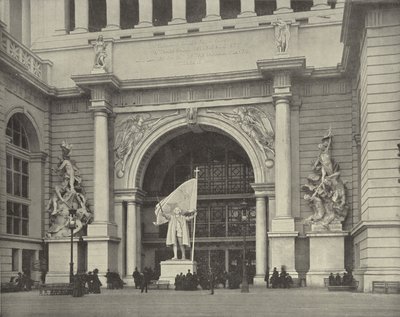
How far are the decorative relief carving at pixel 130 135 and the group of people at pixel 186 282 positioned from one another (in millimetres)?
8844

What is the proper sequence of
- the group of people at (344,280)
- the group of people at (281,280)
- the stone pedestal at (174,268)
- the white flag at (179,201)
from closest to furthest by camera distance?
the group of people at (344,280)
the group of people at (281,280)
the stone pedestal at (174,268)
the white flag at (179,201)

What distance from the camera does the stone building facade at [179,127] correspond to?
116ft

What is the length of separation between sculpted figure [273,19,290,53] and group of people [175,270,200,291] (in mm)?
12236

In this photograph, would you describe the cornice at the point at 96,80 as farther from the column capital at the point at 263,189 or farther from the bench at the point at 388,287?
the bench at the point at 388,287

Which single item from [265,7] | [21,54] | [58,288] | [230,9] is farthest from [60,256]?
[230,9]

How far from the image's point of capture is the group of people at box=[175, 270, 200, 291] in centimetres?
3106

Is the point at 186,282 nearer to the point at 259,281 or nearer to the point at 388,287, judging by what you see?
the point at 259,281

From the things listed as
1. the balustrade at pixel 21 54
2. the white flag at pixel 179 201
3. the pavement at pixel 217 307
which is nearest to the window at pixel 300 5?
the white flag at pixel 179 201

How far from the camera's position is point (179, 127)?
3841cm

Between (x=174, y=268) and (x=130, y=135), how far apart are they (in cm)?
840

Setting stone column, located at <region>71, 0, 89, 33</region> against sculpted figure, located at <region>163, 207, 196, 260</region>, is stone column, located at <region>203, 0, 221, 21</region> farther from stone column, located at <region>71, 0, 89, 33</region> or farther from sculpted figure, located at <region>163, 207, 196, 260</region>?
sculpted figure, located at <region>163, 207, 196, 260</region>

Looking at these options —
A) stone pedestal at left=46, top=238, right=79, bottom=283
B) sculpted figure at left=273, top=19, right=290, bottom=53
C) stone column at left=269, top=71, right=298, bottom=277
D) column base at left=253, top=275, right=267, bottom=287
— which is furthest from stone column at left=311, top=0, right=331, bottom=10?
stone pedestal at left=46, top=238, right=79, bottom=283

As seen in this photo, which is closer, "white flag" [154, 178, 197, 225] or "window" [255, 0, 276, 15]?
"white flag" [154, 178, 197, 225]

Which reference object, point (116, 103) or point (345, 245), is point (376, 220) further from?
point (116, 103)
